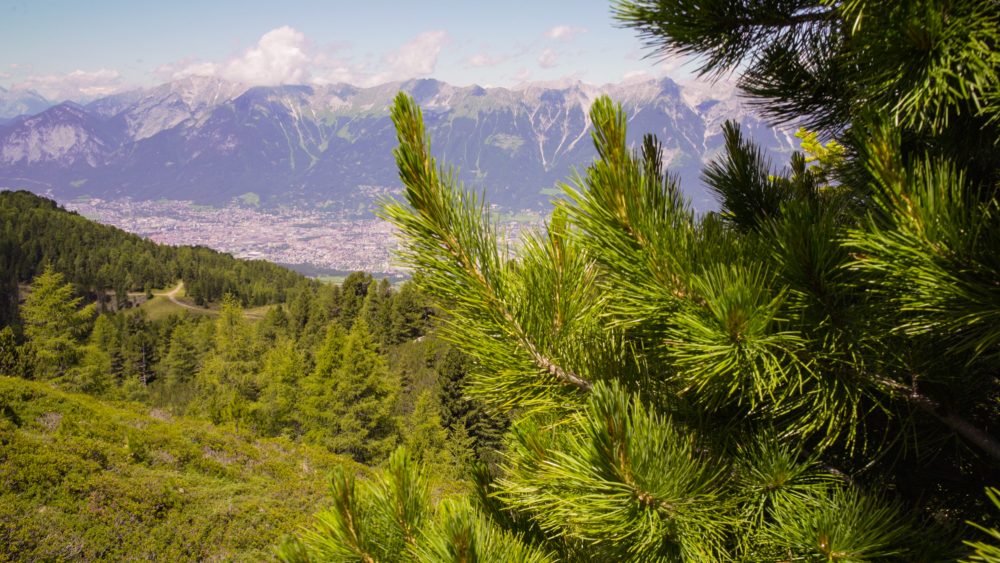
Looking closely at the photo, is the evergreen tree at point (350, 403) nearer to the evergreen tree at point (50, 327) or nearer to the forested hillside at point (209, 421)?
the forested hillside at point (209, 421)

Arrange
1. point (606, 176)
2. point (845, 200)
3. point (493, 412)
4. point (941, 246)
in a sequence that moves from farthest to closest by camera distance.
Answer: point (493, 412) < point (845, 200) < point (606, 176) < point (941, 246)

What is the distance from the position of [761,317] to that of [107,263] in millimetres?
126491

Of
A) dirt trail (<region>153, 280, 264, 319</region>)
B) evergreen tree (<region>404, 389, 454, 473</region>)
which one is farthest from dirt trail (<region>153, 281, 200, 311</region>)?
evergreen tree (<region>404, 389, 454, 473</region>)

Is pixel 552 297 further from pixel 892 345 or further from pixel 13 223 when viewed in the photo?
pixel 13 223

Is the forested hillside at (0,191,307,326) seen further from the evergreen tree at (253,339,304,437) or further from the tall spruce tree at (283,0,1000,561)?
the tall spruce tree at (283,0,1000,561)

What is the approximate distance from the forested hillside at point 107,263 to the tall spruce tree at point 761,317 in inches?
4115

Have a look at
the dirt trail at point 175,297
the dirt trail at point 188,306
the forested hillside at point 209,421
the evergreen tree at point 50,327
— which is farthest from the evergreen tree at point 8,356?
the dirt trail at point 175,297

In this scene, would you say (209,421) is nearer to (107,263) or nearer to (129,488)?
(129,488)

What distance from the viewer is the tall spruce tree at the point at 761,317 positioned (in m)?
1.16

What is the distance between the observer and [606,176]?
4.30 feet

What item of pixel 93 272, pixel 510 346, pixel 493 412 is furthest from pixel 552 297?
pixel 93 272

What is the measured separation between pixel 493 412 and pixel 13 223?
13955cm

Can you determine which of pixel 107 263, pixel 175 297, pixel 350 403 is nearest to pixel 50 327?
pixel 350 403

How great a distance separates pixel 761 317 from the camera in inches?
47.0
